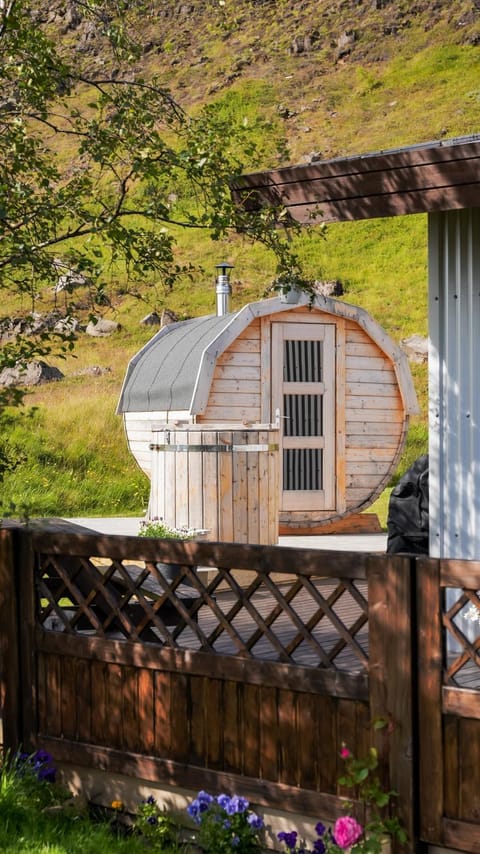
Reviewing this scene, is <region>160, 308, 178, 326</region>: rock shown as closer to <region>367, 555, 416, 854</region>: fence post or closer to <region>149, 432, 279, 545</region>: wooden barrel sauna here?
<region>149, 432, 279, 545</region>: wooden barrel sauna

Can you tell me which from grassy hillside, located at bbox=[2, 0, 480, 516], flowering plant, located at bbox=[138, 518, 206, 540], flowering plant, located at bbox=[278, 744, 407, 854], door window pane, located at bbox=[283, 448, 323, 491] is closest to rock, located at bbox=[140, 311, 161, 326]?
grassy hillside, located at bbox=[2, 0, 480, 516]

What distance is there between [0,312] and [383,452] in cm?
3102

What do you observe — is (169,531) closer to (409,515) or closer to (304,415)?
(409,515)

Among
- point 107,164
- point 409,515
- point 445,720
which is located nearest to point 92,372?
point 409,515

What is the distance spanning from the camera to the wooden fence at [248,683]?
4.61 meters

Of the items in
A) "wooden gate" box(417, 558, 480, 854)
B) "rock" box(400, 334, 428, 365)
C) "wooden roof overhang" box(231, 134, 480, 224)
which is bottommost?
"wooden gate" box(417, 558, 480, 854)

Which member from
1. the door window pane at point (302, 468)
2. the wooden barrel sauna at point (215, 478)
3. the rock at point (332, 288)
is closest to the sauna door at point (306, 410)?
the door window pane at point (302, 468)

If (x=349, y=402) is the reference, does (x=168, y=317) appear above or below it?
above

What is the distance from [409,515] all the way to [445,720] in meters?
4.52

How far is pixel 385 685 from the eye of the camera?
469 cm

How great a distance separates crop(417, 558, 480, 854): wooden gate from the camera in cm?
449

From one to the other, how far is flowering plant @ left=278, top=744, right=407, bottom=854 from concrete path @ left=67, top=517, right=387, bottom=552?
28.1ft

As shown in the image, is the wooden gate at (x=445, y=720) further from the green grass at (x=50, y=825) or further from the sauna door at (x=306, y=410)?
the sauna door at (x=306, y=410)

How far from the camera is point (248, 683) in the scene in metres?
5.11
